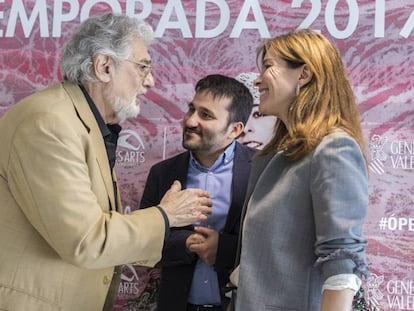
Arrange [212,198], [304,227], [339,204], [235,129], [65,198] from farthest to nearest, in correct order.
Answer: [235,129] < [212,198] < [65,198] < [304,227] < [339,204]

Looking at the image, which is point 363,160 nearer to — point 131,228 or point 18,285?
point 131,228

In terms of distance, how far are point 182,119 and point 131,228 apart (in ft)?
3.20

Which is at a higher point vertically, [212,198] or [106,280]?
[212,198]

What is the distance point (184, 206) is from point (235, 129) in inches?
26.9

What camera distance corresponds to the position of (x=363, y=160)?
1599mm

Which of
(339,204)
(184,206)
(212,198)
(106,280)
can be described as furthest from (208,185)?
(339,204)

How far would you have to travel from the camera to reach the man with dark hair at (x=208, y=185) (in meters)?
2.31

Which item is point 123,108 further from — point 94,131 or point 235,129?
point 235,129

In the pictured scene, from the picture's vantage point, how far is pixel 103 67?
2104mm

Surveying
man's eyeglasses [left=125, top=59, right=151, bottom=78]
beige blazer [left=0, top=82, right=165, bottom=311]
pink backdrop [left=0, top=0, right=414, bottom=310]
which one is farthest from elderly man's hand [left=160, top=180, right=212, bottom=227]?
pink backdrop [left=0, top=0, right=414, bottom=310]

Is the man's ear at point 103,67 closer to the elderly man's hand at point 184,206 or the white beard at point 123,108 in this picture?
the white beard at point 123,108

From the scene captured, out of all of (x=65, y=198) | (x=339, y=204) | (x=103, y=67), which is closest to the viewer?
(x=339, y=204)

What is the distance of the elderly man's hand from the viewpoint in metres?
2.00

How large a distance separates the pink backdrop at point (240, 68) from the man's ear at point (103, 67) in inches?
26.2
